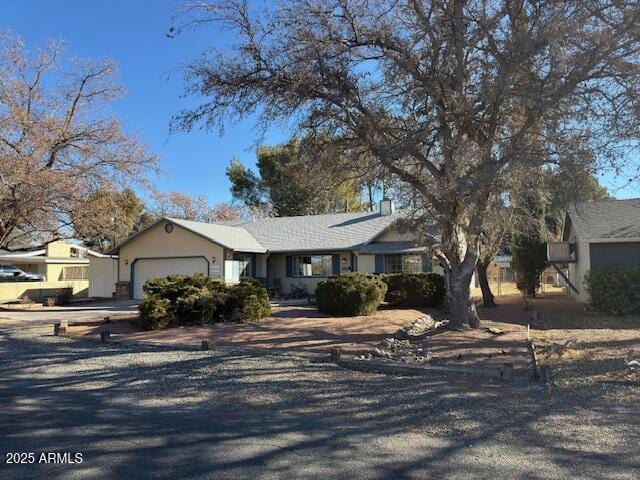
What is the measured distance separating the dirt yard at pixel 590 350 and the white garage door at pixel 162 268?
51.9 feet

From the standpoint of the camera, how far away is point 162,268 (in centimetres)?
2723

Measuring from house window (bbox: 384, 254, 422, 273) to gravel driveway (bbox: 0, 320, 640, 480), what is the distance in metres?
16.8

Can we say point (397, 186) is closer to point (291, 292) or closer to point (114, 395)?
point (114, 395)

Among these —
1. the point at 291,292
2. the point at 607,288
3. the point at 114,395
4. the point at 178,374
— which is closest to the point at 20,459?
the point at 114,395

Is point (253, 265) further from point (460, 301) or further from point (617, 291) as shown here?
point (617, 291)

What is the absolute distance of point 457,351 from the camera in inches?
419

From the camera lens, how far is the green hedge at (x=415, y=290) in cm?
2066

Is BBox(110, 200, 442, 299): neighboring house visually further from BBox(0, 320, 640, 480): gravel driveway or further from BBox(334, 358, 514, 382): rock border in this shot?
BBox(0, 320, 640, 480): gravel driveway

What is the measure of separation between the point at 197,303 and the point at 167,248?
12490mm

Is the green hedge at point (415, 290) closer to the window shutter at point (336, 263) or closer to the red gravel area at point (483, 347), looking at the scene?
the red gravel area at point (483, 347)

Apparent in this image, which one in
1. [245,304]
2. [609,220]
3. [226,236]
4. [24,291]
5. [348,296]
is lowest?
[245,304]

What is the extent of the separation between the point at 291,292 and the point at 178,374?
19.0 meters

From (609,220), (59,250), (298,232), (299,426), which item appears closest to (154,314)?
(299,426)

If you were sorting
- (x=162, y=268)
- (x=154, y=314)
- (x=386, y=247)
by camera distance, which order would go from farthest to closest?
(x=162, y=268), (x=386, y=247), (x=154, y=314)
